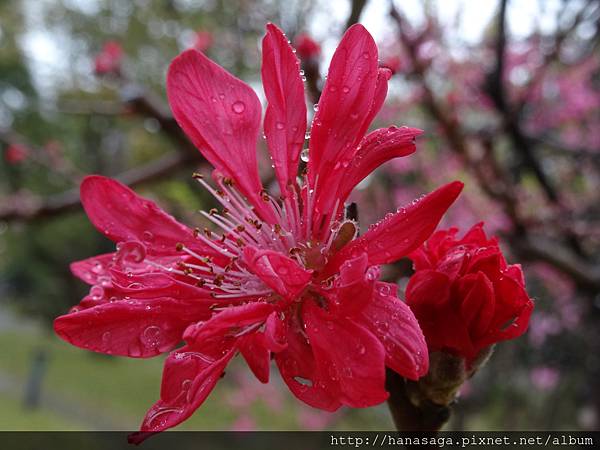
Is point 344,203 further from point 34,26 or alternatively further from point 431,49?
point 34,26

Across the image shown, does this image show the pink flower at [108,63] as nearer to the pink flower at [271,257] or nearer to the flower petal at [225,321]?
the pink flower at [271,257]

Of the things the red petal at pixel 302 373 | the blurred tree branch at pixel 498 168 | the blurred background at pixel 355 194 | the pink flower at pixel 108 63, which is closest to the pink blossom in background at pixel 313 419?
the blurred background at pixel 355 194

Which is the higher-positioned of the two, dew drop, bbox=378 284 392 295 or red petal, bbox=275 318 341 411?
dew drop, bbox=378 284 392 295

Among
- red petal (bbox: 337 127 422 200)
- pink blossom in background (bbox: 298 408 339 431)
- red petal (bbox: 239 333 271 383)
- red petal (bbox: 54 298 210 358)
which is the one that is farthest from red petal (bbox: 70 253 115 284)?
pink blossom in background (bbox: 298 408 339 431)

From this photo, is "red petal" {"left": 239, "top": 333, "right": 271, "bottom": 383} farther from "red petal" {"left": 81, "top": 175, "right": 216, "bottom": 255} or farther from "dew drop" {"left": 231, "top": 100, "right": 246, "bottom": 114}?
"dew drop" {"left": 231, "top": 100, "right": 246, "bottom": 114}

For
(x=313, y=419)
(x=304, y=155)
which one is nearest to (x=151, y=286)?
(x=304, y=155)
